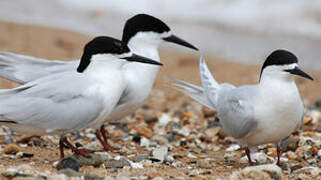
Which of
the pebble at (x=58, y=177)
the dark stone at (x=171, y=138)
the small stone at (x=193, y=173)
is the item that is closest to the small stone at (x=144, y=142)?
the dark stone at (x=171, y=138)

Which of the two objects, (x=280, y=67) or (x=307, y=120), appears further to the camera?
(x=307, y=120)

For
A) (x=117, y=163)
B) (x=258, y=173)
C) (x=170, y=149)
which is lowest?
(x=170, y=149)

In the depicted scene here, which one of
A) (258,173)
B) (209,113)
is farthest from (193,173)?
(209,113)

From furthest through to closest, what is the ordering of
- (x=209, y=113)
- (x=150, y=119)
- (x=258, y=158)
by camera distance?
(x=209, y=113)
(x=150, y=119)
(x=258, y=158)

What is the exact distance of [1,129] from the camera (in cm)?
570

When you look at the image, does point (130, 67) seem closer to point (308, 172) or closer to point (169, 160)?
point (169, 160)

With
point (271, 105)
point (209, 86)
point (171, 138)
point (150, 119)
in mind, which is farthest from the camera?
point (150, 119)

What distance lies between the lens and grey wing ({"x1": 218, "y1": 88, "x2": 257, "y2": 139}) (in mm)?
4570

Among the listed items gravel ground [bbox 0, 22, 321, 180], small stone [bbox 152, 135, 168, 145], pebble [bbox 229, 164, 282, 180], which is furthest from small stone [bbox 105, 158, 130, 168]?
small stone [bbox 152, 135, 168, 145]

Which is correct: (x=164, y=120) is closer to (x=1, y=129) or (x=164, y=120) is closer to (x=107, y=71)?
(x=1, y=129)

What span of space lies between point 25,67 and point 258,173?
2.20m

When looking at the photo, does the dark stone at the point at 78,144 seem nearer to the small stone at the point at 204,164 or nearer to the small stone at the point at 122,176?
the small stone at the point at 204,164

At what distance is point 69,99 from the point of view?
4.42 m

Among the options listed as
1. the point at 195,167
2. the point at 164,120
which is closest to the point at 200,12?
the point at 164,120
